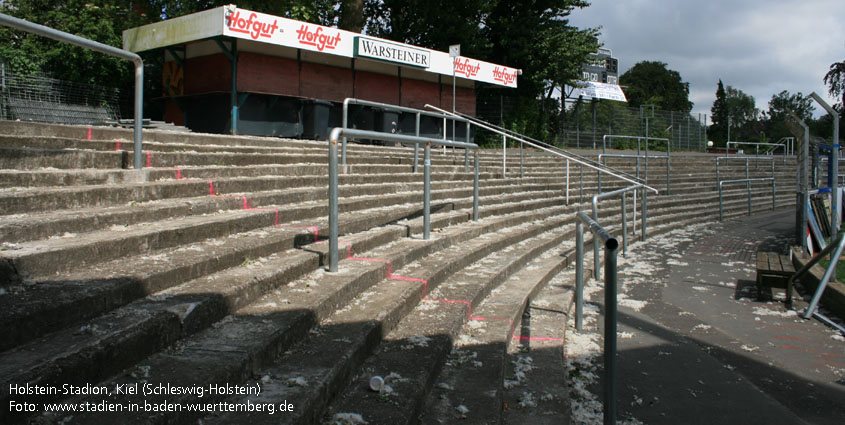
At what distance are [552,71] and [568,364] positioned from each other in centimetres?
2147

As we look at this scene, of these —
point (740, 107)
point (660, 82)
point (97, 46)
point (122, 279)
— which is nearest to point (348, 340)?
point (122, 279)

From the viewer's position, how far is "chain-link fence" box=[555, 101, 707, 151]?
26.5 m

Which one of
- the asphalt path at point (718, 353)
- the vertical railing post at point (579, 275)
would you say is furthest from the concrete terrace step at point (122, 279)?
the asphalt path at point (718, 353)

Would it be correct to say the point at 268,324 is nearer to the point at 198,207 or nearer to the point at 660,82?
the point at 198,207

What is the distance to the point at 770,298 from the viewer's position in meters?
6.59

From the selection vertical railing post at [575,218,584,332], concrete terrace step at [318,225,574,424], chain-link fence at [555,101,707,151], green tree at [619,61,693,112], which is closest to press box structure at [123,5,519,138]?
concrete terrace step at [318,225,574,424]

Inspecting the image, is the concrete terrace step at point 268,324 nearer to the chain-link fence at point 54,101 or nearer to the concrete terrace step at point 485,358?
the concrete terrace step at point 485,358

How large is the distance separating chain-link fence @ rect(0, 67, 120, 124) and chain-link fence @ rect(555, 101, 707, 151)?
1735cm

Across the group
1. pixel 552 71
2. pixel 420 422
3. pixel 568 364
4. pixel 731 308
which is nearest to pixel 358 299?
pixel 420 422

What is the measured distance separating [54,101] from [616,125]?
23314 mm

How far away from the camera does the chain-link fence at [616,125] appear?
2647 centimetres

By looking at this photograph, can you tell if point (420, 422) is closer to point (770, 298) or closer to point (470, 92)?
point (770, 298)

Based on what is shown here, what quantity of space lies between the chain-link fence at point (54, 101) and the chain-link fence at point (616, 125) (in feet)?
56.9

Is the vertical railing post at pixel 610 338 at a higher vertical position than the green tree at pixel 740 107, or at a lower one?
lower
